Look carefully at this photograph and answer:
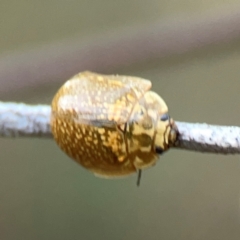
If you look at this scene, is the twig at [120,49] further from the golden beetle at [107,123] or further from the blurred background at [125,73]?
the golden beetle at [107,123]

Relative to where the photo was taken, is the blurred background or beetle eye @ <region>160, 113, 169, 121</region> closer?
beetle eye @ <region>160, 113, 169, 121</region>

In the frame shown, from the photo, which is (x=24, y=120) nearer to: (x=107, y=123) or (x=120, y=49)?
(x=107, y=123)

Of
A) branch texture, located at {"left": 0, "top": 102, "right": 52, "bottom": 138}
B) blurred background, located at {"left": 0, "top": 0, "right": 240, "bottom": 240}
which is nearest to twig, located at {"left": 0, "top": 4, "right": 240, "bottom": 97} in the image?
blurred background, located at {"left": 0, "top": 0, "right": 240, "bottom": 240}

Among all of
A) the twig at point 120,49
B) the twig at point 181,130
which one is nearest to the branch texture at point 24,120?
the twig at point 181,130

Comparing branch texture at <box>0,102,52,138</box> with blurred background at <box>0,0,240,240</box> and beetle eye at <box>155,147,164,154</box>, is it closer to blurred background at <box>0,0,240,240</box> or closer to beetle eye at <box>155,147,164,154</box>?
beetle eye at <box>155,147,164,154</box>

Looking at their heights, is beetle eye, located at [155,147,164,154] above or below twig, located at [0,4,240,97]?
below

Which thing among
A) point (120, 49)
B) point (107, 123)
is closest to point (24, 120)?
point (107, 123)
